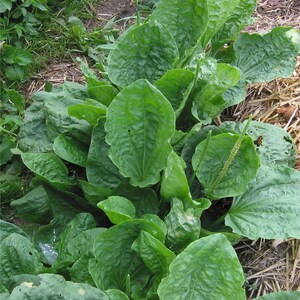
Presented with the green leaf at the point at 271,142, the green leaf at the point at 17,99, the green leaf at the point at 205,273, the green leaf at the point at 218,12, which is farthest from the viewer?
the green leaf at the point at 17,99

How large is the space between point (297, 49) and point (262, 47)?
0.17 meters

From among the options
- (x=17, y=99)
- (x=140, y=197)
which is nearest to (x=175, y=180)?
(x=140, y=197)

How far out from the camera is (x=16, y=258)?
75.9 inches

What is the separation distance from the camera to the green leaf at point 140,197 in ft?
6.98

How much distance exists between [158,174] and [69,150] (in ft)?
1.23

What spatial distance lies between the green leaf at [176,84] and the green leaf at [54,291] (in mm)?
840

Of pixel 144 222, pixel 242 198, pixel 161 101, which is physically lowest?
pixel 242 198

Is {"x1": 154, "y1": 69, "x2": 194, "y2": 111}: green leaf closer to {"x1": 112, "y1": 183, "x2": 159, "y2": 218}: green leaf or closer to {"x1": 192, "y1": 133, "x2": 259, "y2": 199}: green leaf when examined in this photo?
{"x1": 192, "y1": 133, "x2": 259, "y2": 199}: green leaf

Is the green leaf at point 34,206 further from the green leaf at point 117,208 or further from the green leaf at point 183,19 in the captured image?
the green leaf at point 183,19

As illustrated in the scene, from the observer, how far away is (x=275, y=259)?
213 cm

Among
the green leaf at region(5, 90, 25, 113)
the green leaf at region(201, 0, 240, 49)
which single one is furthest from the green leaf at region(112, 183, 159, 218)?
the green leaf at region(5, 90, 25, 113)

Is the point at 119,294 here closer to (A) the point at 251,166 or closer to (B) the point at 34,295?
(B) the point at 34,295

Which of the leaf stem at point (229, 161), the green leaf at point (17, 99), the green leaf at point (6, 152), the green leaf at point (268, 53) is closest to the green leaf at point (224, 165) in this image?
the leaf stem at point (229, 161)

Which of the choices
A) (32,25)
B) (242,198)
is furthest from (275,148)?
(32,25)
